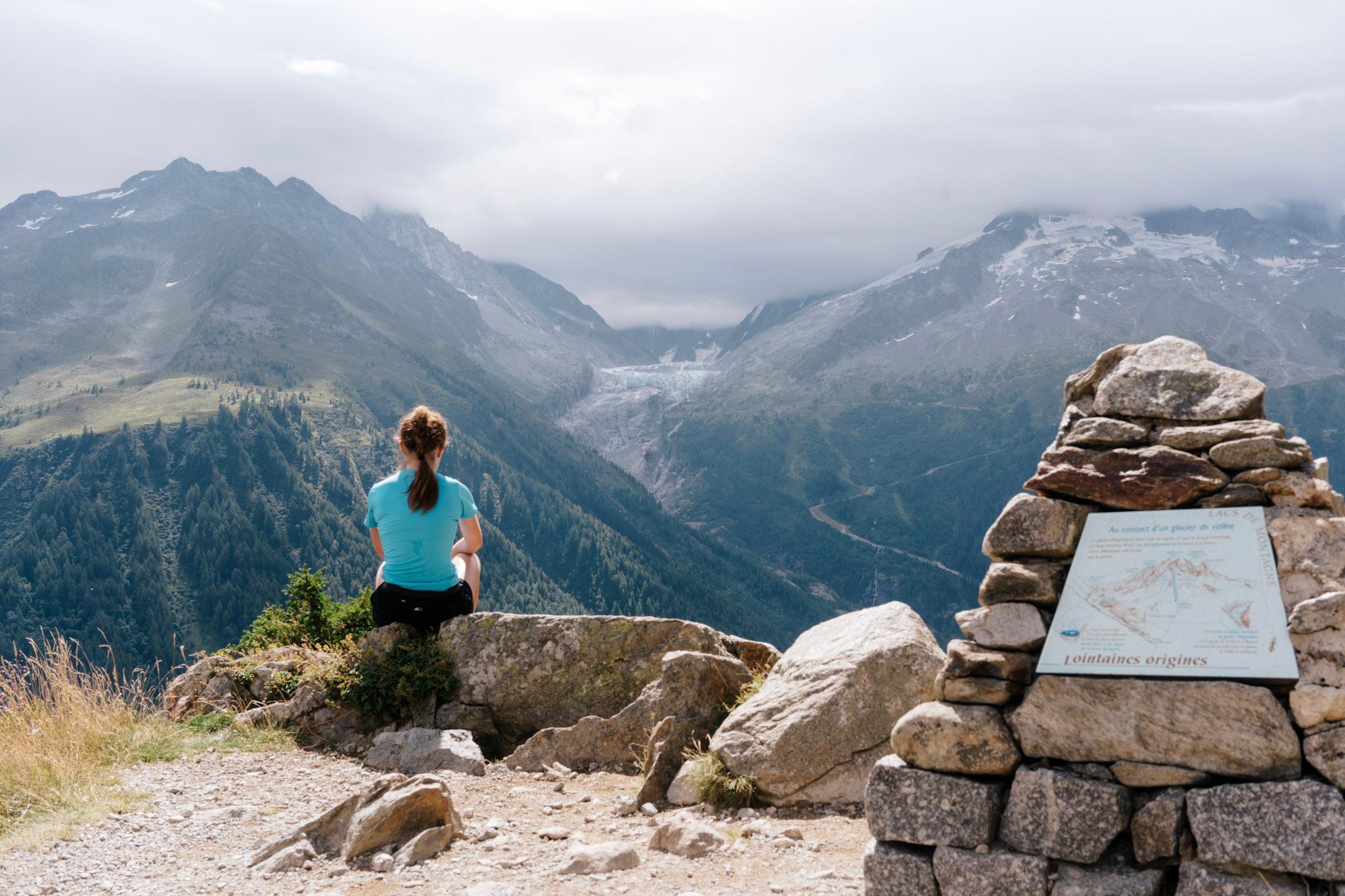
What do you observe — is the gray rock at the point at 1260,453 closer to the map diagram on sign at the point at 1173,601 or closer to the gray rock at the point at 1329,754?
the map diagram on sign at the point at 1173,601

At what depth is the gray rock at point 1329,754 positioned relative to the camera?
5.75 metres

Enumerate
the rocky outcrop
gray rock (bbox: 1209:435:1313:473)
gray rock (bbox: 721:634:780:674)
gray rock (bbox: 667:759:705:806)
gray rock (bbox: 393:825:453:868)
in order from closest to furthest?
gray rock (bbox: 1209:435:1313:473) → gray rock (bbox: 393:825:453:868) → the rocky outcrop → gray rock (bbox: 667:759:705:806) → gray rock (bbox: 721:634:780:674)

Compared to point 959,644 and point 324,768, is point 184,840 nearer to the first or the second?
point 324,768

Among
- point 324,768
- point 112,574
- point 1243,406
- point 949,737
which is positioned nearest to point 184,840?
point 324,768

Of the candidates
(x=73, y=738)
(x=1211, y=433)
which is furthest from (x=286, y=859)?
(x=1211, y=433)

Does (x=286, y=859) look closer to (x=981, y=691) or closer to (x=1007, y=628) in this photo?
(x=981, y=691)

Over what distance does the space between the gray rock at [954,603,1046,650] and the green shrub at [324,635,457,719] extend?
6968 millimetres

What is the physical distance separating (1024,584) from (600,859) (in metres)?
3.75

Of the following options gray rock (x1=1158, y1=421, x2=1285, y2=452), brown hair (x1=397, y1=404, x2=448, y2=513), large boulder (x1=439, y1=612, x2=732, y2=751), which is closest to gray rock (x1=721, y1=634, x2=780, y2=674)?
large boulder (x1=439, y1=612, x2=732, y2=751)

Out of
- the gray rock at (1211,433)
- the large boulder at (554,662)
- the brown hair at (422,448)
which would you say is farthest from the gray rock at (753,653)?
the gray rock at (1211,433)

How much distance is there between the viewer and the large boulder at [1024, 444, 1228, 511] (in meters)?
6.77

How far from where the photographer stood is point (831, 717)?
881 centimetres

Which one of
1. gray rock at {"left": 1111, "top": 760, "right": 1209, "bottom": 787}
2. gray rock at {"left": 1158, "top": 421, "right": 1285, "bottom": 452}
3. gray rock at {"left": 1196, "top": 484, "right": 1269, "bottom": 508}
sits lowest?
gray rock at {"left": 1111, "top": 760, "right": 1209, "bottom": 787}

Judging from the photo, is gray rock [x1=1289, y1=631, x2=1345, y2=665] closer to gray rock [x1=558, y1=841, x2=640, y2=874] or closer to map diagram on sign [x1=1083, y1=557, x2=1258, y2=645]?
map diagram on sign [x1=1083, y1=557, x2=1258, y2=645]
